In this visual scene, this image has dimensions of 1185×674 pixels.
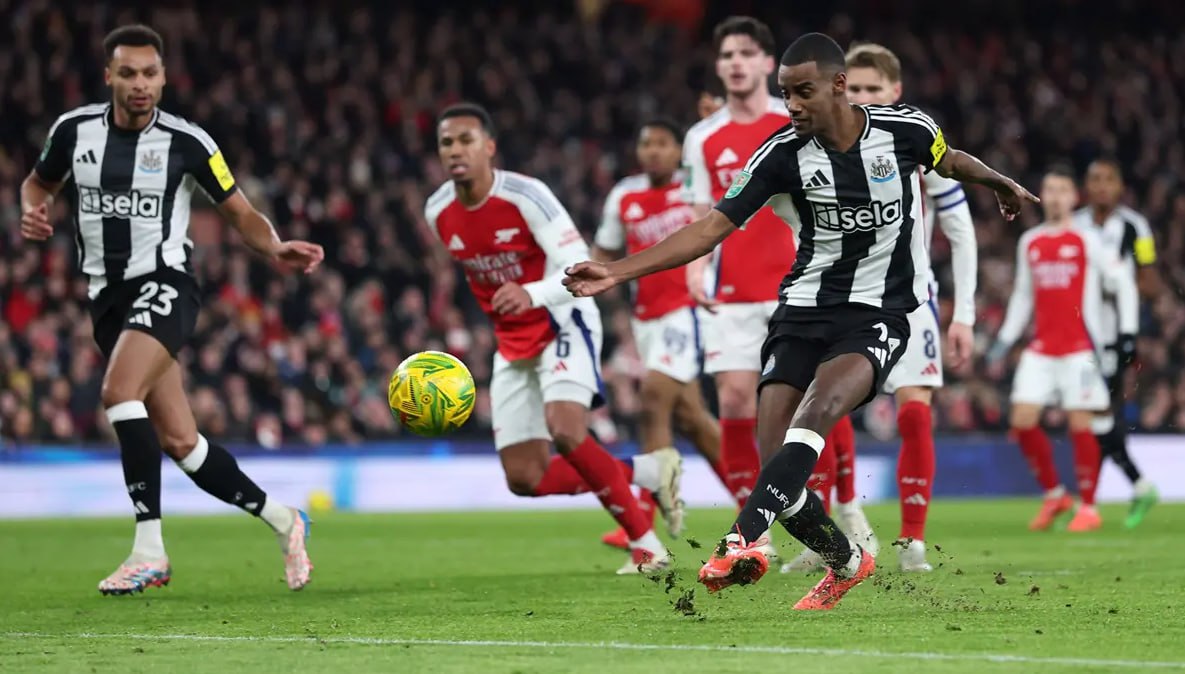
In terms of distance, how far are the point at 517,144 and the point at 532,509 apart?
22.9 ft

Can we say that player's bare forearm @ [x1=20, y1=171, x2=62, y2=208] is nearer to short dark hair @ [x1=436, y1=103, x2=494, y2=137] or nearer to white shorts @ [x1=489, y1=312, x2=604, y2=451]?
short dark hair @ [x1=436, y1=103, x2=494, y2=137]

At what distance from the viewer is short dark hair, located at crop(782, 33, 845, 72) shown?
638 centimetres

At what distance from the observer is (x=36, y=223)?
27.4 ft

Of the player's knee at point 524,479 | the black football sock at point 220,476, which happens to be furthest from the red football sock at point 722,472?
the black football sock at point 220,476

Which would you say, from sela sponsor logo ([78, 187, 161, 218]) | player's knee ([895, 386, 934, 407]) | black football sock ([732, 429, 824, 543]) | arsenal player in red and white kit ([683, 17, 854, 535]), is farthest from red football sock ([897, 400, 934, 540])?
sela sponsor logo ([78, 187, 161, 218])

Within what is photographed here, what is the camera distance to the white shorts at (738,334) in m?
9.26

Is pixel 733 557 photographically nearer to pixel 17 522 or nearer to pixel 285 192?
pixel 17 522

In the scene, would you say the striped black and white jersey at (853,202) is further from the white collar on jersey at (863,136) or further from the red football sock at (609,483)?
the red football sock at (609,483)

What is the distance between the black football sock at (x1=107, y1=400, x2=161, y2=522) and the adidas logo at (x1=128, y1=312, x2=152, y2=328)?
37cm

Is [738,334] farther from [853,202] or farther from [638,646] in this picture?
[638,646]

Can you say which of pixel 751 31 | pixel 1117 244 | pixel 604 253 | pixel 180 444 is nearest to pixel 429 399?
pixel 180 444

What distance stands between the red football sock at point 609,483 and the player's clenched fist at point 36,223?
8.94ft

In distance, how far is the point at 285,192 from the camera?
831 inches

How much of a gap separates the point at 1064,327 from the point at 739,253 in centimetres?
501
